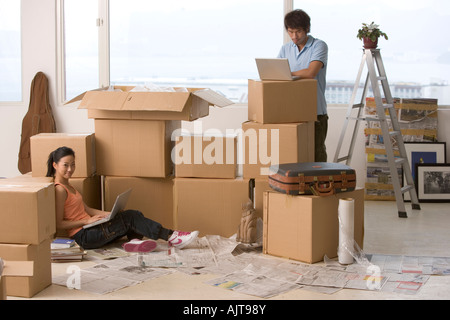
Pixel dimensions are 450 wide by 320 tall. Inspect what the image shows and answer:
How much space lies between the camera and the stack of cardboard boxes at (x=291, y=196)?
361 cm

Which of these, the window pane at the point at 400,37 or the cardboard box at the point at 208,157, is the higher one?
the window pane at the point at 400,37

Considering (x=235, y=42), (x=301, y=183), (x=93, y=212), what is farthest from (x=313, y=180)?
(x=235, y=42)

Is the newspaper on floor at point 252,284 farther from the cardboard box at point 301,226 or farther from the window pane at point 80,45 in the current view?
the window pane at point 80,45

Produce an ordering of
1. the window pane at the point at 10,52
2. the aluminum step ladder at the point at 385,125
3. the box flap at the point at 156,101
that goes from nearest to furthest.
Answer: the box flap at the point at 156,101
the aluminum step ladder at the point at 385,125
the window pane at the point at 10,52

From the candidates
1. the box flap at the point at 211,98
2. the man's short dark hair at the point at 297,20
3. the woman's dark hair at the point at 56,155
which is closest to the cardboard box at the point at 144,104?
the box flap at the point at 211,98

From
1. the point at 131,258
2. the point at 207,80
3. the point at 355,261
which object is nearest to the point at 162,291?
the point at 131,258

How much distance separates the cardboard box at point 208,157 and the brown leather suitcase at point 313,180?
48 cm

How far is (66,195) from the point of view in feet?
12.6

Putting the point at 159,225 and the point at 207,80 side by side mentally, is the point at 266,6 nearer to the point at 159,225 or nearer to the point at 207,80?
the point at 207,80

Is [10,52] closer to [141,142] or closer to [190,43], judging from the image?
[190,43]

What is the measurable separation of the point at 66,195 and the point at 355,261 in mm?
1663

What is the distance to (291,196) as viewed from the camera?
3.66 m

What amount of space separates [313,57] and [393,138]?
5.17 feet

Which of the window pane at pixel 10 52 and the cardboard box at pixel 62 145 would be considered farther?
the window pane at pixel 10 52
